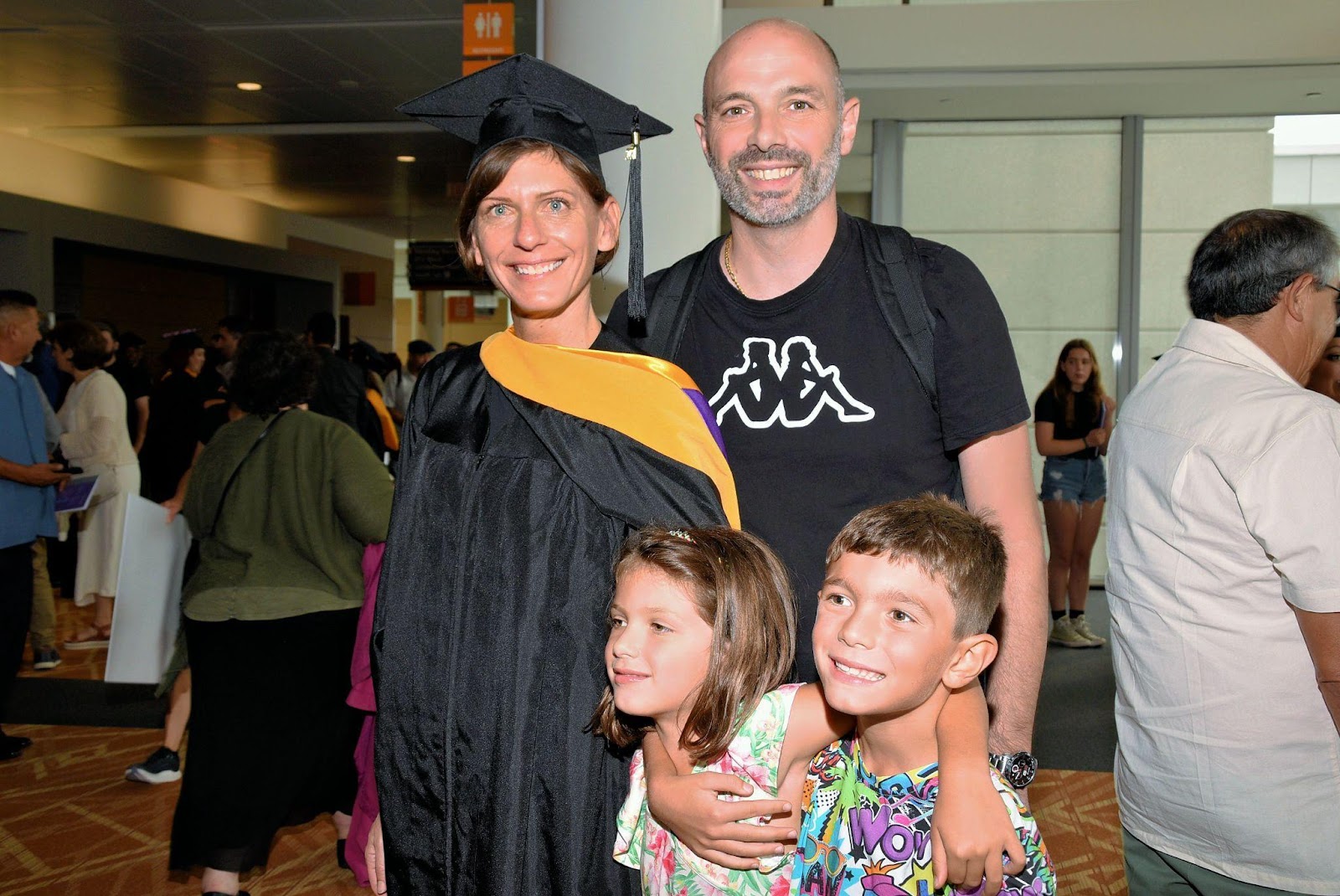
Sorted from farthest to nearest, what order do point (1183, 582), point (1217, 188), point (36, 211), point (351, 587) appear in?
point (36, 211) < point (1217, 188) < point (351, 587) < point (1183, 582)

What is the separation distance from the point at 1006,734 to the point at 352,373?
4645mm

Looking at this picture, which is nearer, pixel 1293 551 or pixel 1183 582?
pixel 1293 551

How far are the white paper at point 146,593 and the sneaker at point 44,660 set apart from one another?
2576 mm

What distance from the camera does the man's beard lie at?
66.1 inches

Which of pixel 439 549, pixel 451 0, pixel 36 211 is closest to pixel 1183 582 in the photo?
pixel 439 549

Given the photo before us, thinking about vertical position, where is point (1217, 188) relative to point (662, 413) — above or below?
above

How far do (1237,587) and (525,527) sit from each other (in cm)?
121

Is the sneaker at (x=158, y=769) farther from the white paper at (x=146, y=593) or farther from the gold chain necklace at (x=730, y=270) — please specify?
the gold chain necklace at (x=730, y=270)

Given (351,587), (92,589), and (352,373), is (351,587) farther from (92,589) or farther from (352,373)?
(92,589)

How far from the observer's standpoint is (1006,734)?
5.43 feet


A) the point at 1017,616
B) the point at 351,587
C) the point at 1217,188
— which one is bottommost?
the point at 351,587

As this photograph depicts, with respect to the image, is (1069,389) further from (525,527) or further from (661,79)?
(525,527)

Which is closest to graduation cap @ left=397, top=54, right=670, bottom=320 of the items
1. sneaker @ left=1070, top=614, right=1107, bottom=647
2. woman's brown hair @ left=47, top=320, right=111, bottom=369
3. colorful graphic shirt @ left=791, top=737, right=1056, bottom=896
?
colorful graphic shirt @ left=791, top=737, right=1056, bottom=896

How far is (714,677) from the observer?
4.59 feet
